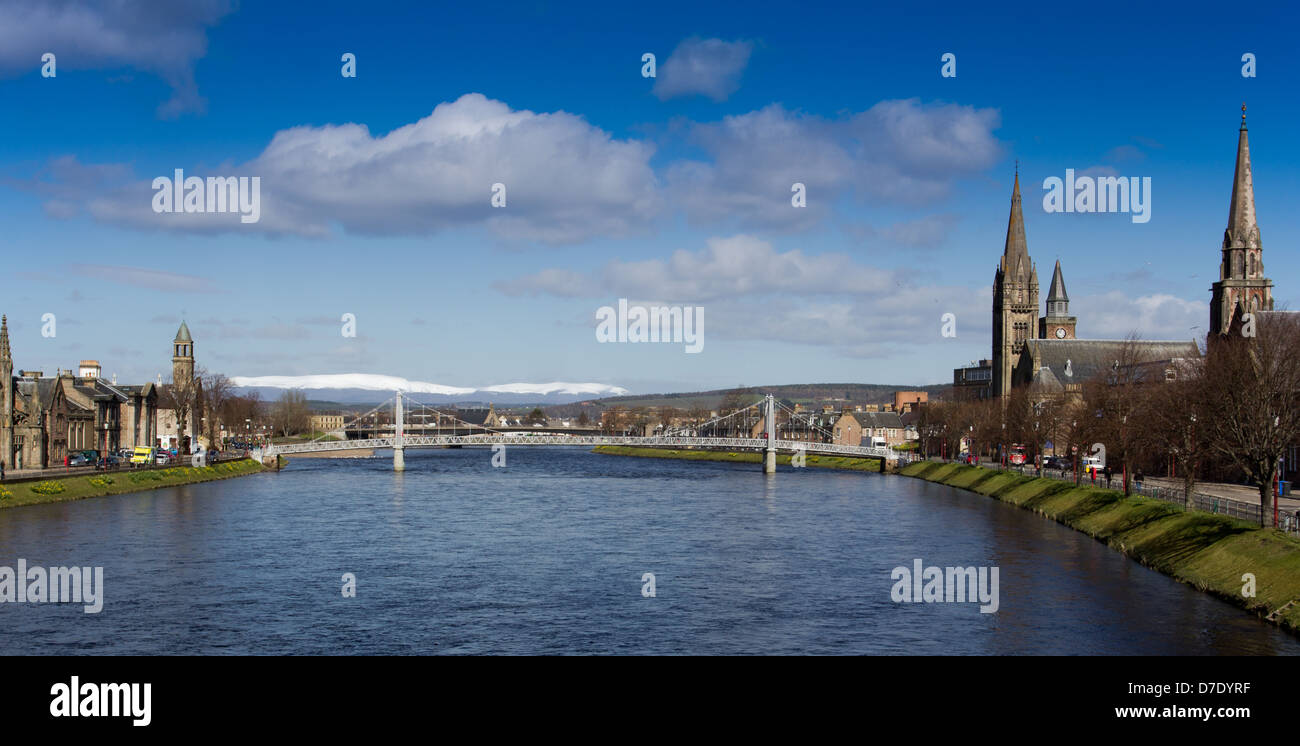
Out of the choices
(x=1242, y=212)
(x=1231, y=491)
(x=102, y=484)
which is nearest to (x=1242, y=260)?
(x=1242, y=212)

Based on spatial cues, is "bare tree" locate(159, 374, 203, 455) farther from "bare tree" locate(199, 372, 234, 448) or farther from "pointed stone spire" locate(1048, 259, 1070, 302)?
"pointed stone spire" locate(1048, 259, 1070, 302)

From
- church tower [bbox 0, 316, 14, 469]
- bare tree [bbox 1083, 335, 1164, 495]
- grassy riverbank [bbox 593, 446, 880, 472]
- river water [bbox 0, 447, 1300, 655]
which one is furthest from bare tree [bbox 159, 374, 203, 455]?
bare tree [bbox 1083, 335, 1164, 495]

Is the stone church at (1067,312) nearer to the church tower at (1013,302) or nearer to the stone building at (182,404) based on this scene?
the church tower at (1013,302)

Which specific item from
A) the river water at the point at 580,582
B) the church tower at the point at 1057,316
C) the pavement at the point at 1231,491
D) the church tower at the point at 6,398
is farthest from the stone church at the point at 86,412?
the church tower at the point at 1057,316

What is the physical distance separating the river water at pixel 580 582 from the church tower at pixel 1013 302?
73.8 m

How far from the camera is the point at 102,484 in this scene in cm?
7838

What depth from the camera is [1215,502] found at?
4916 centimetres

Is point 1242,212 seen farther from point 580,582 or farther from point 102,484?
point 102,484

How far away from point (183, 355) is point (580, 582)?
11635 centimetres

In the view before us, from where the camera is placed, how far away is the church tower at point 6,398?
266ft
